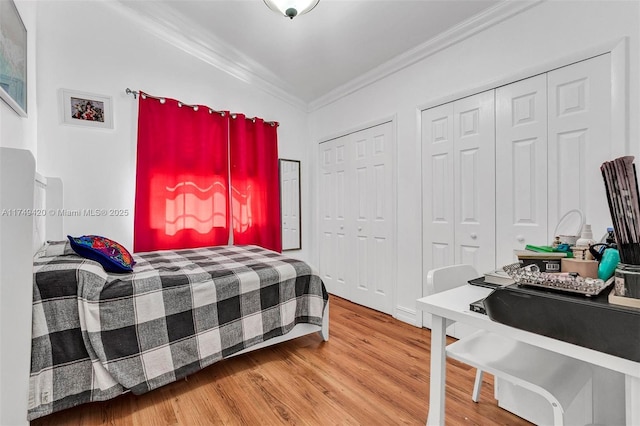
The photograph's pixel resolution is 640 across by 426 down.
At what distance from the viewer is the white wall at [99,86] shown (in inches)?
97.3

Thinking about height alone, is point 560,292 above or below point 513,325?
above

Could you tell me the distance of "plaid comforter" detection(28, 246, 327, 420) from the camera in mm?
1372

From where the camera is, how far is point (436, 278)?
1.32 meters

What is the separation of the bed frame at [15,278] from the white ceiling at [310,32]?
2131 mm

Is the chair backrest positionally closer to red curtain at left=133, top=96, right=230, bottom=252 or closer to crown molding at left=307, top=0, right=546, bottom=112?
crown molding at left=307, top=0, right=546, bottom=112

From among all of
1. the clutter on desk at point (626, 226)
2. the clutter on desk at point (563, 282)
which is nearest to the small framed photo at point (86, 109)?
the clutter on desk at point (563, 282)

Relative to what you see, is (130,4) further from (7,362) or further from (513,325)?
(513,325)

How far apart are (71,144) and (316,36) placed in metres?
2.42

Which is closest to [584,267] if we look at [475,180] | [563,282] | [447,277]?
[563,282]

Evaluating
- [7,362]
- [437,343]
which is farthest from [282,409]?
[7,362]

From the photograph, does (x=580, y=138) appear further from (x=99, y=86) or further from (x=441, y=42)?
(x=99, y=86)

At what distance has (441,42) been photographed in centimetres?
240

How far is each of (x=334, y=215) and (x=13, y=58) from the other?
9.64 feet

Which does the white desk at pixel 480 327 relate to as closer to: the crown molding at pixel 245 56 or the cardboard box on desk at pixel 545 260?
the cardboard box on desk at pixel 545 260
